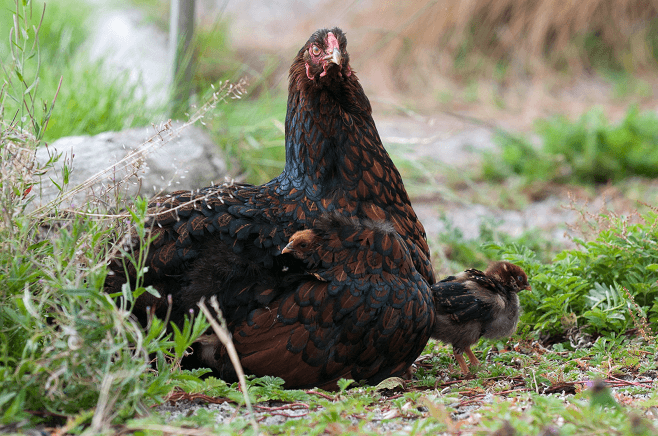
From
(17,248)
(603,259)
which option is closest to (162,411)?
(17,248)

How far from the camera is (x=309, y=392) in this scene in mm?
2361

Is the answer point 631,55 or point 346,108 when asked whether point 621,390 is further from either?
point 631,55

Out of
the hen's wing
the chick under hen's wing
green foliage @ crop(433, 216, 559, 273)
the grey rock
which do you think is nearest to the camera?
the hen's wing

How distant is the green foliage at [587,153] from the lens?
632 centimetres

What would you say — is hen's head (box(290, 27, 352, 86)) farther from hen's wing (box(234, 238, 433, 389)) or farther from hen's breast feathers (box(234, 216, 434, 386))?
hen's wing (box(234, 238, 433, 389))

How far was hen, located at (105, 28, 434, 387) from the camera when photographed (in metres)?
2.58

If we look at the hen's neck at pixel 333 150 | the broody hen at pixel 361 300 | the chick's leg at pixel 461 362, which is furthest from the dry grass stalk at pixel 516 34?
the broody hen at pixel 361 300

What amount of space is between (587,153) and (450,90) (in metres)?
4.08

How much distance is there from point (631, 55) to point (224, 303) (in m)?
10.4

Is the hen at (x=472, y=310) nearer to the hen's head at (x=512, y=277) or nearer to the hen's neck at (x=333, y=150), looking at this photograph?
→ the hen's head at (x=512, y=277)

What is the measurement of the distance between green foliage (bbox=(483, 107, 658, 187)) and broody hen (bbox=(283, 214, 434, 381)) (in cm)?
420

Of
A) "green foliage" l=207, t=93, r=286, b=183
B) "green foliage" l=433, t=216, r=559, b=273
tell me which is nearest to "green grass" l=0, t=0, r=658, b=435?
"green foliage" l=433, t=216, r=559, b=273

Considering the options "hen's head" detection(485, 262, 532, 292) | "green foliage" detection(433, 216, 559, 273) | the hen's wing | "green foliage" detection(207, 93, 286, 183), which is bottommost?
the hen's wing

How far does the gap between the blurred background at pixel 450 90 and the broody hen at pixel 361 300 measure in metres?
1.42
